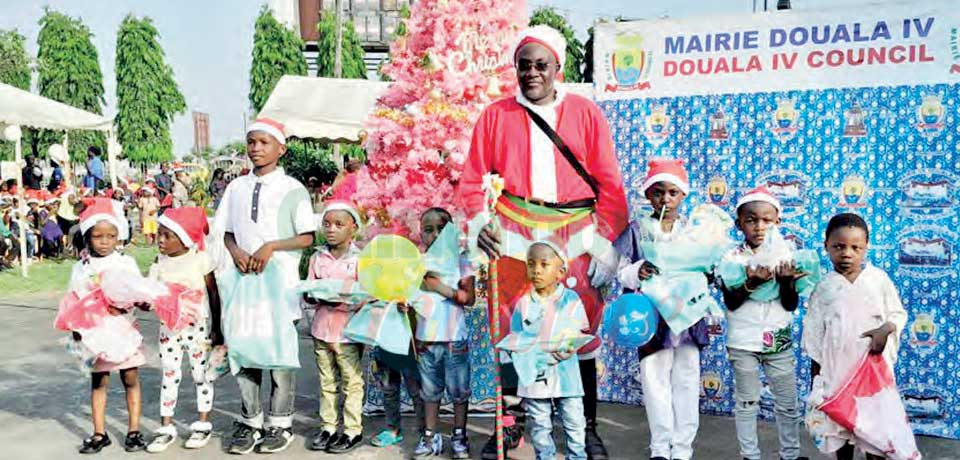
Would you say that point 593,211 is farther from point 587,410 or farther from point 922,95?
point 922,95

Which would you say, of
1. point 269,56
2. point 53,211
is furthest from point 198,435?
point 269,56

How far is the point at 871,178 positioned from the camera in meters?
4.73

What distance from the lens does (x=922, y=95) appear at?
4574 millimetres

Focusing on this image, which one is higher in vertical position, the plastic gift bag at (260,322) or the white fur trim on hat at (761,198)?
the white fur trim on hat at (761,198)

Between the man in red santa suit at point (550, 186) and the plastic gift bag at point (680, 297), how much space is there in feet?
1.25

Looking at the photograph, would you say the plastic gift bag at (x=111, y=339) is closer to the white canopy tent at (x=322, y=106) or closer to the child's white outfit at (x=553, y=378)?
the child's white outfit at (x=553, y=378)

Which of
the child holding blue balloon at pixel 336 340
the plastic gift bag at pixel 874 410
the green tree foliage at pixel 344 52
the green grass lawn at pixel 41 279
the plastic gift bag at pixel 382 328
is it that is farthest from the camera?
the green tree foliage at pixel 344 52

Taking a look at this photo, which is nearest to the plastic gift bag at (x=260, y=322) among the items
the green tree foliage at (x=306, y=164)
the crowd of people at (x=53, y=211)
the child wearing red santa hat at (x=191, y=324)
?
the child wearing red santa hat at (x=191, y=324)

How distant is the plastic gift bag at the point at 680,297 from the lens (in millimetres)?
3918

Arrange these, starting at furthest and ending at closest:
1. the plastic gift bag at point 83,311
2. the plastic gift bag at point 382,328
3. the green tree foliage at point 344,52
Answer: the green tree foliage at point 344,52 → the plastic gift bag at point 83,311 → the plastic gift bag at point 382,328

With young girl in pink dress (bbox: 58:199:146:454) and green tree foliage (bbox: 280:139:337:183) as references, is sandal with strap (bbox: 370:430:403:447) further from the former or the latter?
green tree foliage (bbox: 280:139:337:183)

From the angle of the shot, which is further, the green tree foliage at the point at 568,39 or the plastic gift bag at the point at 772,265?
the green tree foliage at the point at 568,39

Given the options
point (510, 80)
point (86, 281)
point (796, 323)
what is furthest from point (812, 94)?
point (86, 281)

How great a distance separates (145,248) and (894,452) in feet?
52.7
